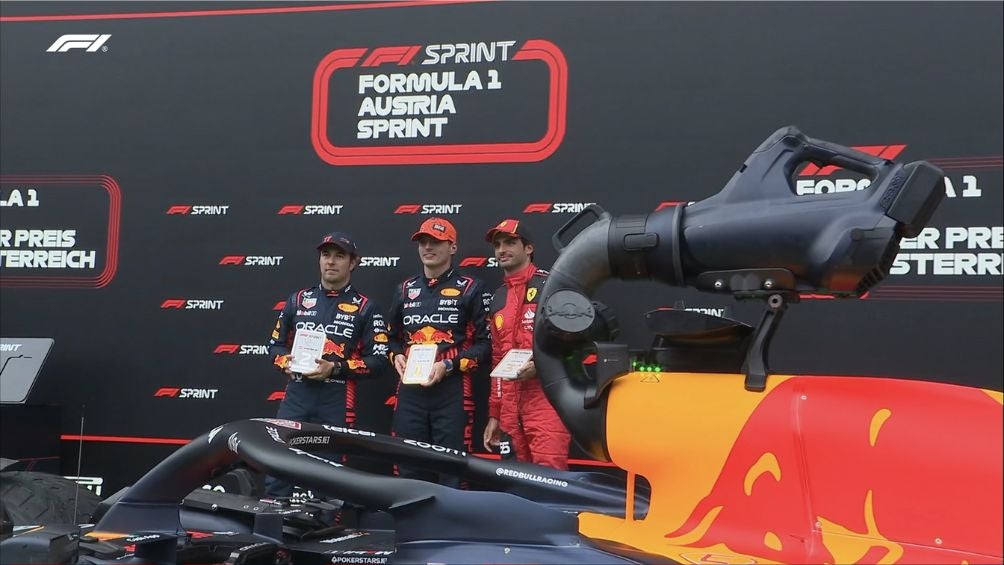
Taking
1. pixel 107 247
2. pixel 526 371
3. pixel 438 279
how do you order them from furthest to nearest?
pixel 107 247, pixel 438 279, pixel 526 371

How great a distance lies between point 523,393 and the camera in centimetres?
467

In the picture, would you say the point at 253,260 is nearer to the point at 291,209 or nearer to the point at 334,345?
the point at 291,209

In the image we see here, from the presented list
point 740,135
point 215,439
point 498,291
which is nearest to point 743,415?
point 215,439

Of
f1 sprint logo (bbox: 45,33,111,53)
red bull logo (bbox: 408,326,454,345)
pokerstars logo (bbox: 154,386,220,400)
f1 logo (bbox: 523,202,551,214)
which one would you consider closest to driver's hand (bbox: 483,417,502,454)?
red bull logo (bbox: 408,326,454,345)

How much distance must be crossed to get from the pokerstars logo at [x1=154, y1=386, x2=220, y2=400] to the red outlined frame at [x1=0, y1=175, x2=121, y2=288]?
3.10 feet

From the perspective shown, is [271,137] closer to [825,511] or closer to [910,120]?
[910,120]

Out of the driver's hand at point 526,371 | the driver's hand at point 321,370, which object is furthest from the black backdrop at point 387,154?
the driver's hand at point 526,371

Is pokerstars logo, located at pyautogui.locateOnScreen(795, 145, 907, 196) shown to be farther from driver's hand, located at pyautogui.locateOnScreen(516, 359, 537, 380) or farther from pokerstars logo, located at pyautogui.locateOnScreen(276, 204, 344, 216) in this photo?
pokerstars logo, located at pyautogui.locateOnScreen(276, 204, 344, 216)

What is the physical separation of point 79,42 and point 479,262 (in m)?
3.57

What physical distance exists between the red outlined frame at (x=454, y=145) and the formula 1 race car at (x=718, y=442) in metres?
2.98

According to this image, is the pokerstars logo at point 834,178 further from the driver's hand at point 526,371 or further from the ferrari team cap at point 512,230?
the driver's hand at point 526,371

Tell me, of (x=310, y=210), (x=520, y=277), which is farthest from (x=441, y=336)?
(x=310, y=210)

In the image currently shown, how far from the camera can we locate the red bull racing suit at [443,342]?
189 inches

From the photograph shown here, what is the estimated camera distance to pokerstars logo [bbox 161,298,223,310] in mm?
5734
